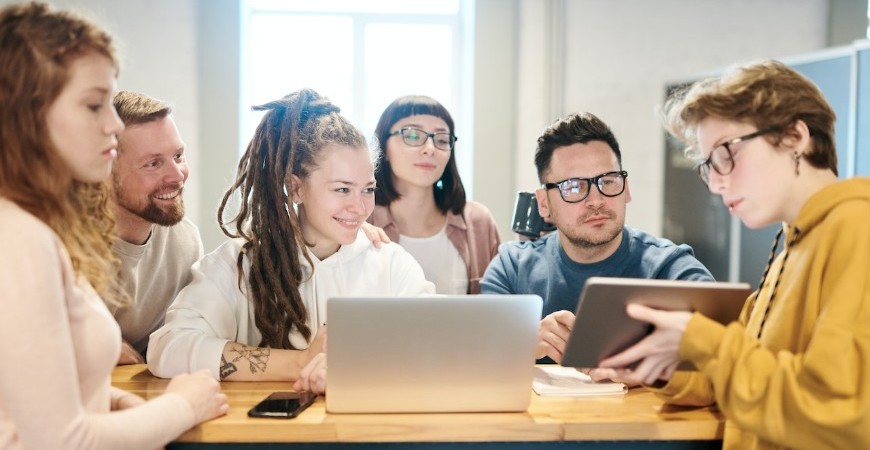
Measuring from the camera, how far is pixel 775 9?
455 cm

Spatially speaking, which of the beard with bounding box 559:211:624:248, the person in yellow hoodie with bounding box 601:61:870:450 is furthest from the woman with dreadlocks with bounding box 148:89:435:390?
the person in yellow hoodie with bounding box 601:61:870:450

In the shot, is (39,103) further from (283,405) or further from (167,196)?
(167,196)

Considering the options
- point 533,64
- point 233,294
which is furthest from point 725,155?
point 533,64

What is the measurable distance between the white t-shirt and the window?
178 cm

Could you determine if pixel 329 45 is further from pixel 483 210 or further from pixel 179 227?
pixel 179 227

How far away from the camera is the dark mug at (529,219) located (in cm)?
266

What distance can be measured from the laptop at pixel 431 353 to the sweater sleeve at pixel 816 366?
12.1 inches

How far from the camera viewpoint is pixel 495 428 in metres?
1.35

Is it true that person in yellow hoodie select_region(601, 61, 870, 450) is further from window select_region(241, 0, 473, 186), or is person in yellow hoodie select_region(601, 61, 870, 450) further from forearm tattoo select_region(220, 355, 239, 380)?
window select_region(241, 0, 473, 186)

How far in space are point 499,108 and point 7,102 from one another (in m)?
3.48

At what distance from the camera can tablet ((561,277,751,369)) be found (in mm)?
1242

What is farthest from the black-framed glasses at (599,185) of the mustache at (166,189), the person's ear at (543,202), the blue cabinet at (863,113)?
the blue cabinet at (863,113)

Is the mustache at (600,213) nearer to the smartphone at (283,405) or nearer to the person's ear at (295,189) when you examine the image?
the person's ear at (295,189)

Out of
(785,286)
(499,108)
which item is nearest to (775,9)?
(499,108)
